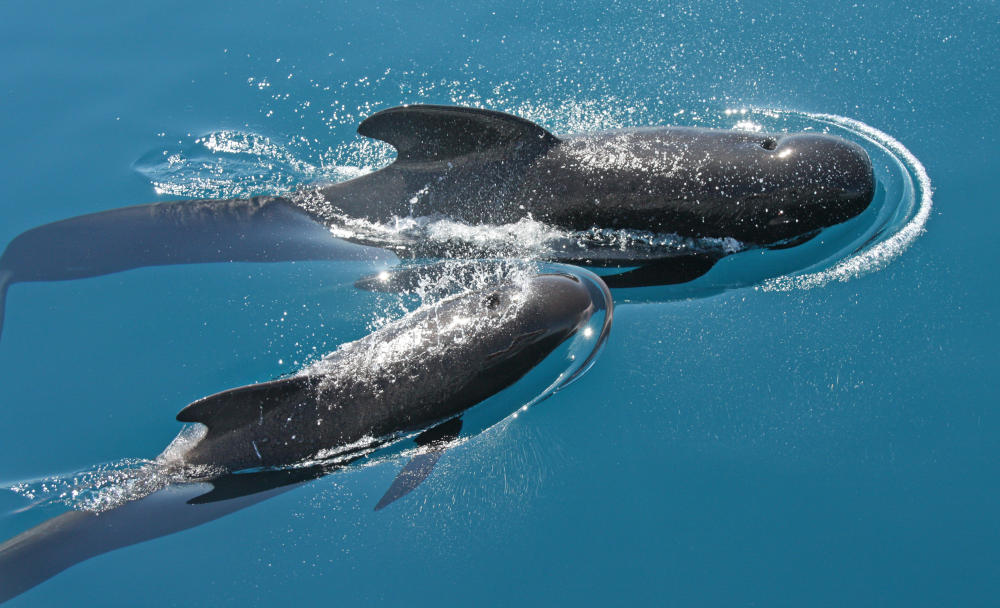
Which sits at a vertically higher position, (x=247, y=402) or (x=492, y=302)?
(x=492, y=302)

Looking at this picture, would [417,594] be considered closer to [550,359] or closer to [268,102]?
[550,359]

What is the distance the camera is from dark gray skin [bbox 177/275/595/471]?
4699mm

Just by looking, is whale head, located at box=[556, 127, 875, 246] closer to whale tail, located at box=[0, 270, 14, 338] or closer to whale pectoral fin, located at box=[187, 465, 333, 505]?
whale pectoral fin, located at box=[187, 465, 333, 505]

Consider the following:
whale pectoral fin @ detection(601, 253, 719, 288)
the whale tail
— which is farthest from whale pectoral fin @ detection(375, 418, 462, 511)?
the whale tail

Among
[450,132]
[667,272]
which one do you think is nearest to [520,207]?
[450,132]

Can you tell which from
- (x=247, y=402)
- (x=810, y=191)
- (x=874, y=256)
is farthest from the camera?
(x=810, y=191)

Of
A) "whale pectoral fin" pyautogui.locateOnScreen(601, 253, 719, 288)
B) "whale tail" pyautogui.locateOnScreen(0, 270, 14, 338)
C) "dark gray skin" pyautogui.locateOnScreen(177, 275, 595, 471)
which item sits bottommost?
"dark gray skin" pyautogui.locateOnScreen(177, 275, 595, 471)

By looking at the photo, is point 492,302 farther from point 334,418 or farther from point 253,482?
point 253,482

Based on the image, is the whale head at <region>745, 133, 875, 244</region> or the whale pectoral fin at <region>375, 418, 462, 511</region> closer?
the whale pectoral fin at <region>375, 418, 462, 511</region>

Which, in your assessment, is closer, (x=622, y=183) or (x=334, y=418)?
(x=334, y=418)

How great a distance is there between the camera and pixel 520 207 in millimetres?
6090

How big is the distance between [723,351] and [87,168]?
5.90m

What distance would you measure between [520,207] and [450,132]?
0.77 m

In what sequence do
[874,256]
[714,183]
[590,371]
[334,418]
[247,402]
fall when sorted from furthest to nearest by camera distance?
[714,183], [874,256], [590,371], [334,418], [247,402]
